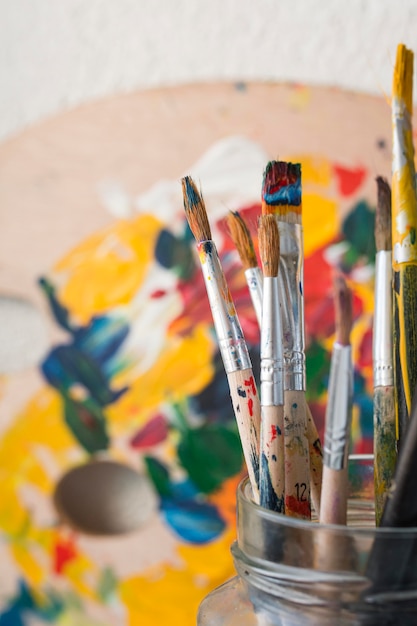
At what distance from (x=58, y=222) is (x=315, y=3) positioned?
0.27m

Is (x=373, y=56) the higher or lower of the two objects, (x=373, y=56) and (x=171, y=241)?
the higher

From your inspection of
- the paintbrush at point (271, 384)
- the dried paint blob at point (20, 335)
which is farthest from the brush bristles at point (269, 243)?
the dried paint blob at point (20, 335)

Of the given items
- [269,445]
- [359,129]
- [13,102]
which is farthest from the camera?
[13,102]

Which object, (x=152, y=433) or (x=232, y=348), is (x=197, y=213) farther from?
(x=152, y=433)

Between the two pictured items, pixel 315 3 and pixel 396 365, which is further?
pixel 315 3

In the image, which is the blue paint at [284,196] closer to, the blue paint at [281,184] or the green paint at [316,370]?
the blue paint at [281,184]

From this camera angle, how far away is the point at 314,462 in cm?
24

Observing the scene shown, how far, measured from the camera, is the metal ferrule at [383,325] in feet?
0.75

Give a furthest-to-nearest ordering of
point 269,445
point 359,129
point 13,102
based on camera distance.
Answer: point 13,102, point 359,129, point 269,445

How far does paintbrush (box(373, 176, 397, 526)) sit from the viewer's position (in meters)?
0.22

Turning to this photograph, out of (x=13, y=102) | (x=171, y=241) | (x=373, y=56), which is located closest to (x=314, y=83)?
(x=373, y=56)

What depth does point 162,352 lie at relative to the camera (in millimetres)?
533

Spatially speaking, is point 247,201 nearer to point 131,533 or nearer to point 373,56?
point 373,56

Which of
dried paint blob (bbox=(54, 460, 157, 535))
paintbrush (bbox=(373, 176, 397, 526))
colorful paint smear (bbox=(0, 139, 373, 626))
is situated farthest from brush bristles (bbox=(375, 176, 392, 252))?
dried paint blob (bbox=(54, 460, 157, 535))
